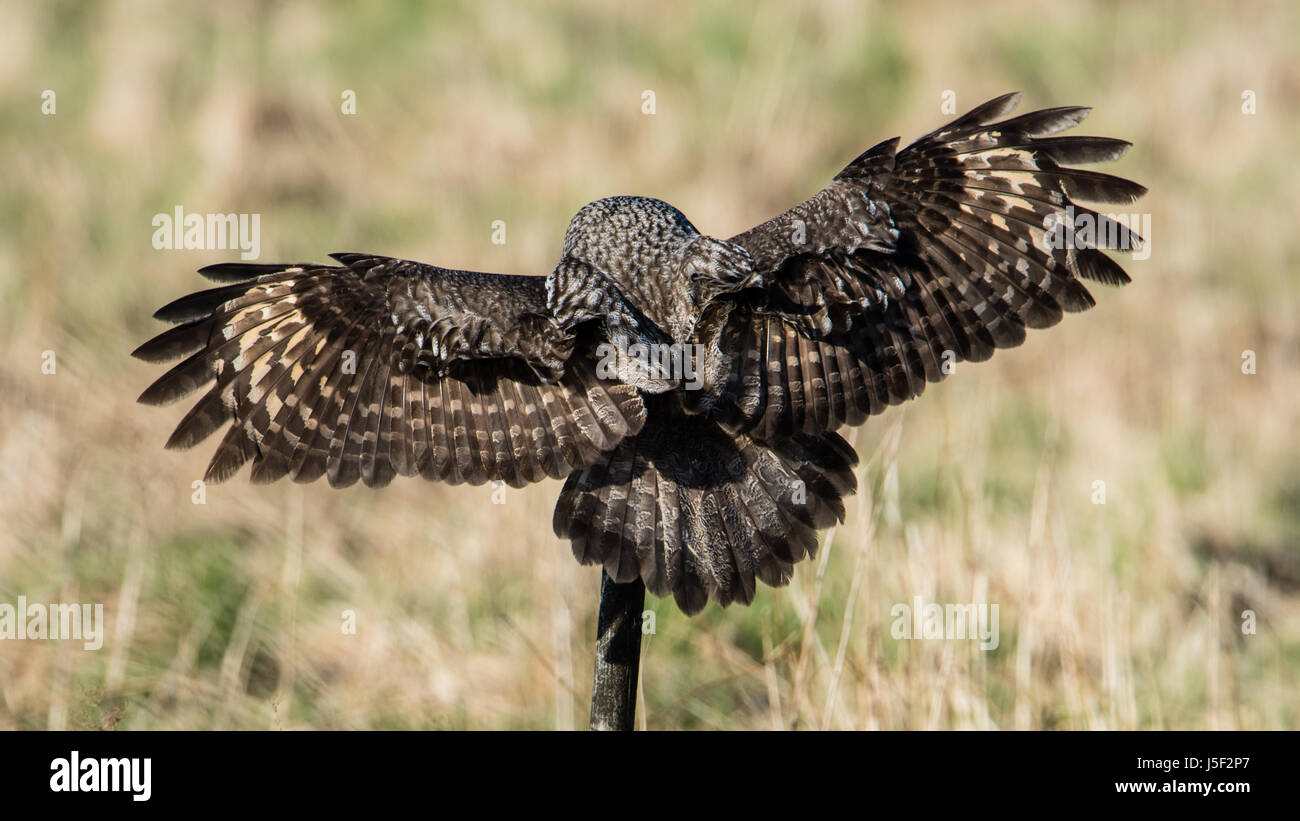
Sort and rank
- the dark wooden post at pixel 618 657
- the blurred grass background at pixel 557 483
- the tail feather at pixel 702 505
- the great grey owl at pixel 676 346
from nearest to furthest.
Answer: the great grey owl at pixel 676 346
the tail feather at pixel 702 505
the dark wooden post at pixel 618 657
the blurred grass background at pixel 557 483

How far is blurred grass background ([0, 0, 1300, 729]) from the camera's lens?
5.57 meters

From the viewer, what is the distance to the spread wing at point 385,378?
3.35 meters

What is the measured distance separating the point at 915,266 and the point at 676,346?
0.79 m

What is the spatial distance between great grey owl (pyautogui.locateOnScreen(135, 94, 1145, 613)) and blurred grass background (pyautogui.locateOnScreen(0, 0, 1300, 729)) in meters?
0.98

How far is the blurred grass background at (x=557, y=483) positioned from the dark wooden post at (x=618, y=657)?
93 centimetres

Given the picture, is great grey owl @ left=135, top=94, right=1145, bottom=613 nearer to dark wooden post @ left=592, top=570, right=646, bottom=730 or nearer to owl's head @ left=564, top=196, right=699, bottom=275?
owl's head @ left=564, top=196, right=699, bottom=275

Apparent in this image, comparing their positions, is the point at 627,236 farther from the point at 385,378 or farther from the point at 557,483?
the point at 557,483

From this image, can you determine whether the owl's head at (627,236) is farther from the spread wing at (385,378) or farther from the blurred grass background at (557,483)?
the blurred grass background at (557,483)

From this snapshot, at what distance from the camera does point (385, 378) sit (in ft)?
11.6

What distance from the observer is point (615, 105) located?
473 inches

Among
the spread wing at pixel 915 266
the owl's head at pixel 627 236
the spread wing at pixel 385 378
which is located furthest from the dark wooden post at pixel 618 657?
the owl's head at pixel 627 236

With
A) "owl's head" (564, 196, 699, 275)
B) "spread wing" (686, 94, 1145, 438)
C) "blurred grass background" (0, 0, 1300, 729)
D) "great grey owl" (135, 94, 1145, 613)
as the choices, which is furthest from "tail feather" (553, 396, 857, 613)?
"blurred grass background" (0, 0, 1300, 729)
